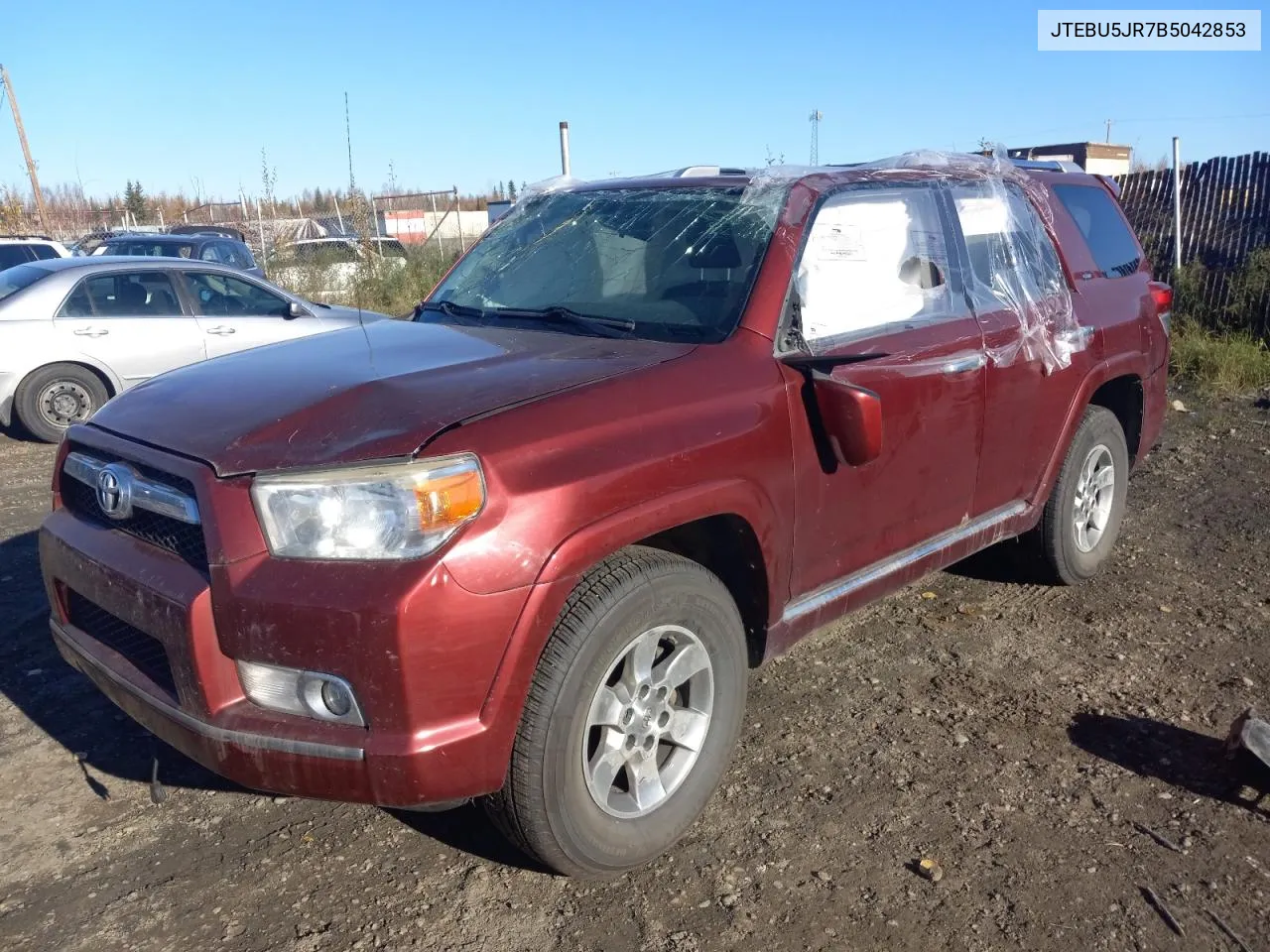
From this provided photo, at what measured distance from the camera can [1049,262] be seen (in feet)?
14.5

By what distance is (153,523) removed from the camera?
2.70 meters

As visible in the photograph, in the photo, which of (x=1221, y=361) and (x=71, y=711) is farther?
(x=1221, y=361)

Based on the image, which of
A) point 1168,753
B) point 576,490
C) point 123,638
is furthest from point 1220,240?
point 123,638

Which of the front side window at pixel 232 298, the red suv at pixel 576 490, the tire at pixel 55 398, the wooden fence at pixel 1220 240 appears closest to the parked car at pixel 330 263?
the front side window at pixel 232 298

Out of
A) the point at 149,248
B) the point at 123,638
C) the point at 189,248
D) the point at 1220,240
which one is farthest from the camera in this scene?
the point at 149,248

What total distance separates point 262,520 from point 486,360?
86cm

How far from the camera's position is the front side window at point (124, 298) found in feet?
27.6

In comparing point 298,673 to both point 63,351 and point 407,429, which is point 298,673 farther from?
point 63,351

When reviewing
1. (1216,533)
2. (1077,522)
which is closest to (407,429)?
(1077,522)

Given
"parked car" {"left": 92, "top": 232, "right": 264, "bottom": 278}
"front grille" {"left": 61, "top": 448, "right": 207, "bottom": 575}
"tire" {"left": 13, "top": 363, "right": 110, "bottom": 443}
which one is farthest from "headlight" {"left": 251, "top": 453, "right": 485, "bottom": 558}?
"parked car" {"left": 92, "top": 232, "right": 264, "bottom": 278}

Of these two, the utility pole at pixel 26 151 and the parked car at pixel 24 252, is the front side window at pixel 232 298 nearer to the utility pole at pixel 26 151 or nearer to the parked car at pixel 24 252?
Answer: the parked car at pixel 24 252

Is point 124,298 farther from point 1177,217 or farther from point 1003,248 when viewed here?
point 1177,217

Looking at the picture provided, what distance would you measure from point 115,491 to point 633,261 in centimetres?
182

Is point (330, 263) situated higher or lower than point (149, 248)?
lower
